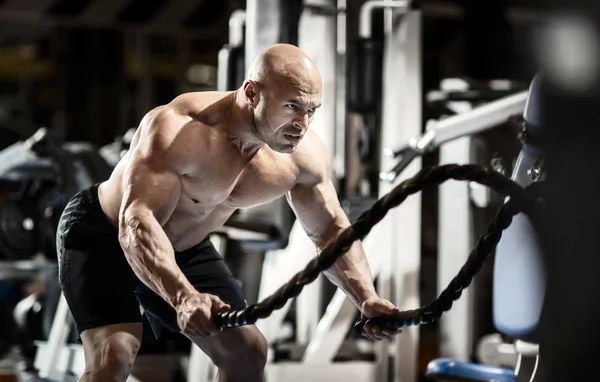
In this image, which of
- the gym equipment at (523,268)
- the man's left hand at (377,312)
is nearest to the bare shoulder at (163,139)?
the man's left hand at (377,312)

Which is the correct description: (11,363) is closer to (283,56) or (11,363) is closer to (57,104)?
(57,104)

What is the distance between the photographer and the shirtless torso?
6.90 ft

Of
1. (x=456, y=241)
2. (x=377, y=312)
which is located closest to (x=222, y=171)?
(x=377, y=312)

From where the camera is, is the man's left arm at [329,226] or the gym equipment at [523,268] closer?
the man's left arm at [329,226]

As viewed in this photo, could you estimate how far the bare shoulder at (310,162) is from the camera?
7.50ft

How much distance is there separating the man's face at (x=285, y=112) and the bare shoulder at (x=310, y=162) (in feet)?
0.58

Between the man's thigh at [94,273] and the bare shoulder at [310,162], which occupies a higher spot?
the bare shoulder at [310,162]

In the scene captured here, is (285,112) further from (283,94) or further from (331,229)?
(331,229)

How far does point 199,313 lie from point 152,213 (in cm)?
29

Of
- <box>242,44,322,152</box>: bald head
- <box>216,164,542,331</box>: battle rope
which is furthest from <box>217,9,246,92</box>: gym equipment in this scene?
<box>216,164,542,331</box>: battle rope

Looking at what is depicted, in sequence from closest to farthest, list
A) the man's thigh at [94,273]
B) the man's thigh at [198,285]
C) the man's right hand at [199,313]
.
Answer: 1. the man's right hand at [199,313]
2. the man's thigh at [94,273]
3. the man's thigh at [198,285]

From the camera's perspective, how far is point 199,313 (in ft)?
6.01

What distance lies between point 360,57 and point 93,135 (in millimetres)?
3922

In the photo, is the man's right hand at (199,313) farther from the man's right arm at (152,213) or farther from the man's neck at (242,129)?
the man's neck at (242,129)
